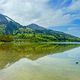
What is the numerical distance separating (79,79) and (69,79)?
1.07 meters

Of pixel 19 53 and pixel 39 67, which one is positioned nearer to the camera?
pixel 39 67

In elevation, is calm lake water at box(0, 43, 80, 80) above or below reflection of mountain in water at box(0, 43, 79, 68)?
below

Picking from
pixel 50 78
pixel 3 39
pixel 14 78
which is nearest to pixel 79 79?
pixel 50 78

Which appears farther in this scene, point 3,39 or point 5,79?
point 3,39

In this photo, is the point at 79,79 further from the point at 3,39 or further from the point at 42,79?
the point at 3,39

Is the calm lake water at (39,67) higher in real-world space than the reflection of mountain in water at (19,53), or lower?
lower

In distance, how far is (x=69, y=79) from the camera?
72.0ft

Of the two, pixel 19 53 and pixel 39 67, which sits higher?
pixel 19 53

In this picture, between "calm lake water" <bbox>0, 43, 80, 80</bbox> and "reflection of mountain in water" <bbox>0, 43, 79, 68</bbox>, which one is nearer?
"calm lake water" <bbox>0, 43, 80, 80</bbox>

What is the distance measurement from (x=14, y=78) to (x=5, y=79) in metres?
1.10

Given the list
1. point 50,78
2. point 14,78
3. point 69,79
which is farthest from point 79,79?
point 14,78

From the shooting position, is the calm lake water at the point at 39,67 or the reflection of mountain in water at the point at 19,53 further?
the reflection of mountain in water at the point at 19,53

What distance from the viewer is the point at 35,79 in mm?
21547

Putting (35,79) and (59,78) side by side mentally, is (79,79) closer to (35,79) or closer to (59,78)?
(59,78)
